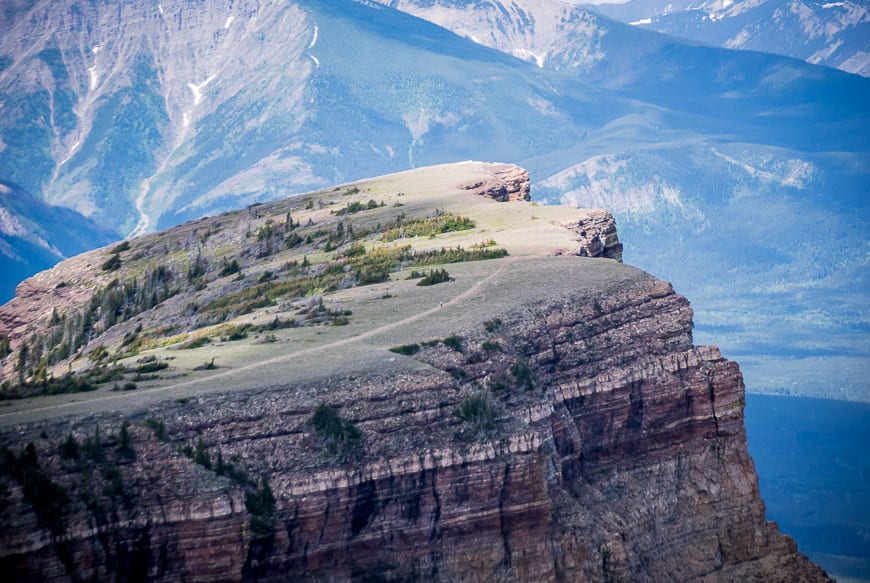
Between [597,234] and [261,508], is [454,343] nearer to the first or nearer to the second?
Result: [261,508]

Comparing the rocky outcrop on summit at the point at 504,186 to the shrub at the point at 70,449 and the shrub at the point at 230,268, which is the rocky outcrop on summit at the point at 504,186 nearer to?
the shrub at the point at 230,268

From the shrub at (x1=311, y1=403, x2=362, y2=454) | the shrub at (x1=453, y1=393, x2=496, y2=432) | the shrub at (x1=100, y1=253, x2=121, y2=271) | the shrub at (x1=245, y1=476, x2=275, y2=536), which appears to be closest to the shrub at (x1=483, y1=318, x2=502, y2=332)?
the shrub at (x1=453, y1=393, x2=496, y2=432)

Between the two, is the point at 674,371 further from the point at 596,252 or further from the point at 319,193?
the point at 319,193

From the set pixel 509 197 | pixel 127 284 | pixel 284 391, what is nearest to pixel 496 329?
pixel 284 391

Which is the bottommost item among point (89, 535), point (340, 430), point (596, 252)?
point (89, 535)

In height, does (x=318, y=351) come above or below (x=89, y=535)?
above

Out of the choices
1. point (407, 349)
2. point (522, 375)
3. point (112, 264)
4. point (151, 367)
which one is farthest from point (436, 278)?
point (112, 264)

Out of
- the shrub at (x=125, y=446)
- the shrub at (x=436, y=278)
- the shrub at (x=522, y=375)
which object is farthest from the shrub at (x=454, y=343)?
the shrub at (x=436, y=278)

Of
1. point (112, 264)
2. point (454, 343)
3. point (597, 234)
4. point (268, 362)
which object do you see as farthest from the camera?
point (112, 264)

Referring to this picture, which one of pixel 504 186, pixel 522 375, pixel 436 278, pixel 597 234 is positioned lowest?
pixel 522 375
